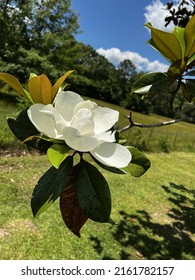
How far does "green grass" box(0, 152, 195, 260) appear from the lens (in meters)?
3.79

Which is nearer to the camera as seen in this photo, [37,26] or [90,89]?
[37,26]

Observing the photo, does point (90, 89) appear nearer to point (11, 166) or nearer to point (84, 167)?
point (11, 166)

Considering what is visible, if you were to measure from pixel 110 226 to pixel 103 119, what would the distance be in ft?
13.6

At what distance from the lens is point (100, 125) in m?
0.57

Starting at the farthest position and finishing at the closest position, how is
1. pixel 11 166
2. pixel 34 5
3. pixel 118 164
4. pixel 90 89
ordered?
pixel 90 89
pixel 34 5
pixel 11 166
pixel 118 164

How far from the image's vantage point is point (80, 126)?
0.53 metres

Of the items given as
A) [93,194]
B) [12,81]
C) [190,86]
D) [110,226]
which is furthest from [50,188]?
[110,226]

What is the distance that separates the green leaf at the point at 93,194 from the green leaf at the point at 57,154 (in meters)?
0.08

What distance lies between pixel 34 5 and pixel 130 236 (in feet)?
46.5

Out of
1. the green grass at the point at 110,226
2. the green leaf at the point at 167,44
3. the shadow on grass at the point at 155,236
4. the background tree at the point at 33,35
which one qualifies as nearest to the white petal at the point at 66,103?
the green leaf at the point at 167,44

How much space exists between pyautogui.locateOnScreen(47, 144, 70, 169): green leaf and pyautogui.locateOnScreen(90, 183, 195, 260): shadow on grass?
350cm

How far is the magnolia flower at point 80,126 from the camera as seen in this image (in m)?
0.52
